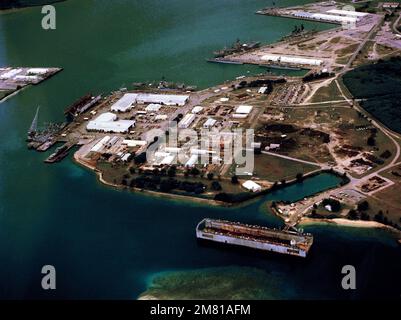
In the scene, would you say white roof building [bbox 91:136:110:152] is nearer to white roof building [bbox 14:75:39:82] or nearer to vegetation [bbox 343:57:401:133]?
white roof building [bbox 14:75:39:82]

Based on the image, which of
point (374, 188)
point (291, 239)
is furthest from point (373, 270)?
point (374, 188)

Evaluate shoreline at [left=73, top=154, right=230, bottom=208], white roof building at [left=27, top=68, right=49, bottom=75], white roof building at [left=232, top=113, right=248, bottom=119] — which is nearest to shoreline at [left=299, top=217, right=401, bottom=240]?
shoreline at [left=73, top=154, right=230, bottom=208]

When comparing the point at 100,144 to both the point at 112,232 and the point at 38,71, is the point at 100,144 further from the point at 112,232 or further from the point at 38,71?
the point at 38,71

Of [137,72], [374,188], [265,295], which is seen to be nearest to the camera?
[265,295]

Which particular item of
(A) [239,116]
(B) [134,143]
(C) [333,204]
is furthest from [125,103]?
(C) [333,204]

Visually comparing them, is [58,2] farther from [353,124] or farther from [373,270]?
[373,270]

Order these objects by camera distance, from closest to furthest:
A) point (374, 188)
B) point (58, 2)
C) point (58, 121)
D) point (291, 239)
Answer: point (291, 239) < point (374, 188) < point (58, 121) < point (58, 2)
